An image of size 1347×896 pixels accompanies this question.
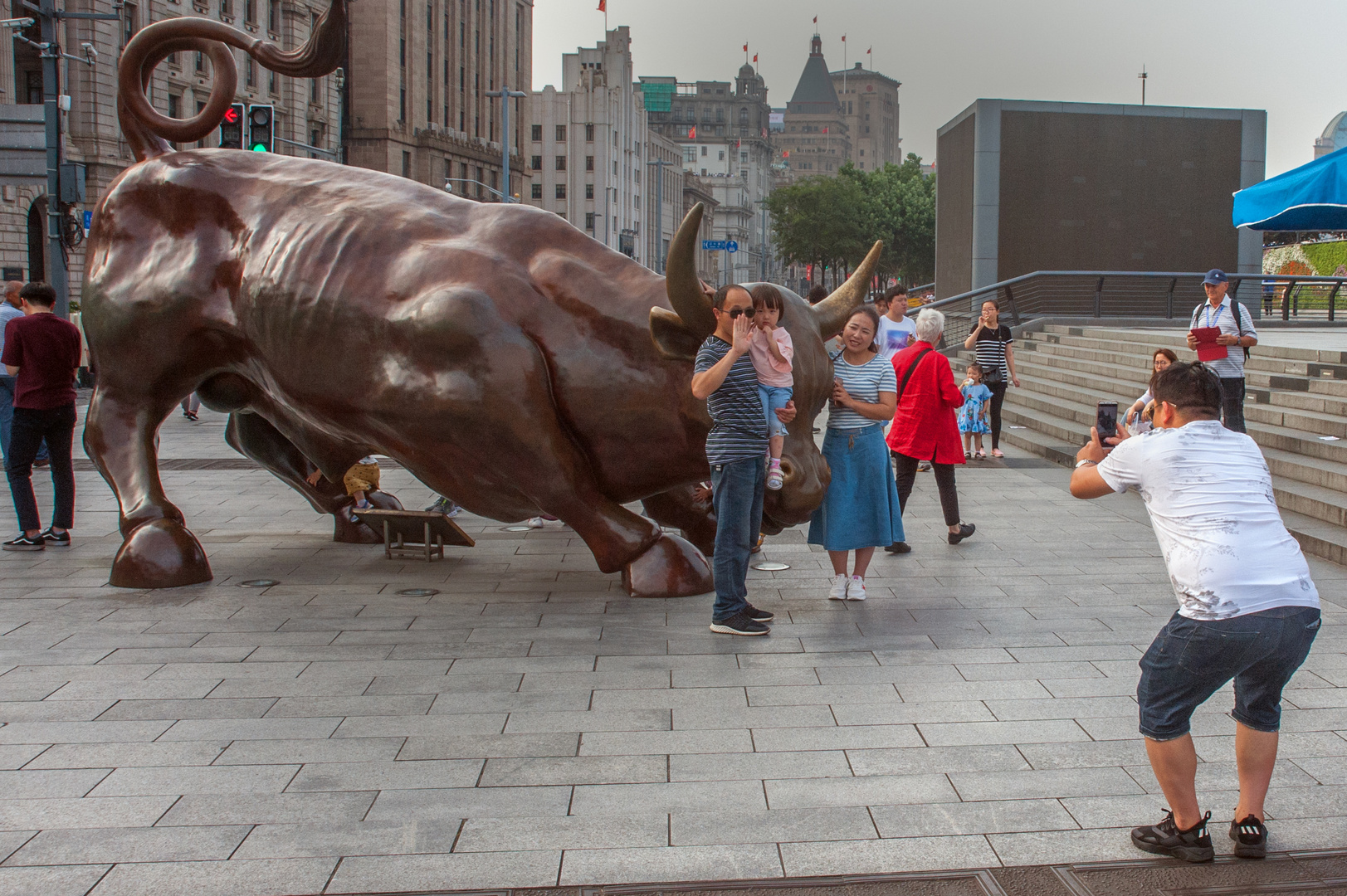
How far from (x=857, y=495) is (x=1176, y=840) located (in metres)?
3.04

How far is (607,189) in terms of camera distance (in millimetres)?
100188

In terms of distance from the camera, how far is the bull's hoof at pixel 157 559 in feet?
20.8

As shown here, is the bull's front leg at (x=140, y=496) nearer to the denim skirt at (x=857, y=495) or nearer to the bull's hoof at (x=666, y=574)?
the bull's hoof at (x=666, y=574)

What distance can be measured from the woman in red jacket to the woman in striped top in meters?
1.69

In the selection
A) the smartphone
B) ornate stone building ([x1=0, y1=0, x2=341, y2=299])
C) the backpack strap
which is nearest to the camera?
the smartphone

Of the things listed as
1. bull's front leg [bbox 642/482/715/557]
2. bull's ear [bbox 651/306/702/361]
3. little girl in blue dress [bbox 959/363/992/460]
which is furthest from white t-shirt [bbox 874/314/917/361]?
bull's ear [bbox 651/306/702/361]

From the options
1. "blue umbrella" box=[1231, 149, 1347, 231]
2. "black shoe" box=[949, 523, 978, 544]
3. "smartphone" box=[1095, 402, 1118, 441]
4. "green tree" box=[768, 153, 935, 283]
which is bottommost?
"black shoe" box=[949, 523, 978, 544]

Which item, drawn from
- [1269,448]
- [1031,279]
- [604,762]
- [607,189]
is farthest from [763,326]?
[607,189]

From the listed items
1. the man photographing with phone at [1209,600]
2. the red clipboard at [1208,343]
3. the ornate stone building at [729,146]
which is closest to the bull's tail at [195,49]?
the man photographing with phone at [1209,600]

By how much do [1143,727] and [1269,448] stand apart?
7.97 m

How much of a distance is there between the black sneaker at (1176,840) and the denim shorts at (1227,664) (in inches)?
10.4

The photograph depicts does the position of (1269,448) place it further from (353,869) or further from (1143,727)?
(353,869)

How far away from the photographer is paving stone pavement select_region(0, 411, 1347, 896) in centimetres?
328

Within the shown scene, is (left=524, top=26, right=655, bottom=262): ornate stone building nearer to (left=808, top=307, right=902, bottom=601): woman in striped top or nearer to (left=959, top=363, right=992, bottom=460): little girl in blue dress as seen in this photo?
(left=959, top=363, right=992, bottom=460): little girl in blue dress
